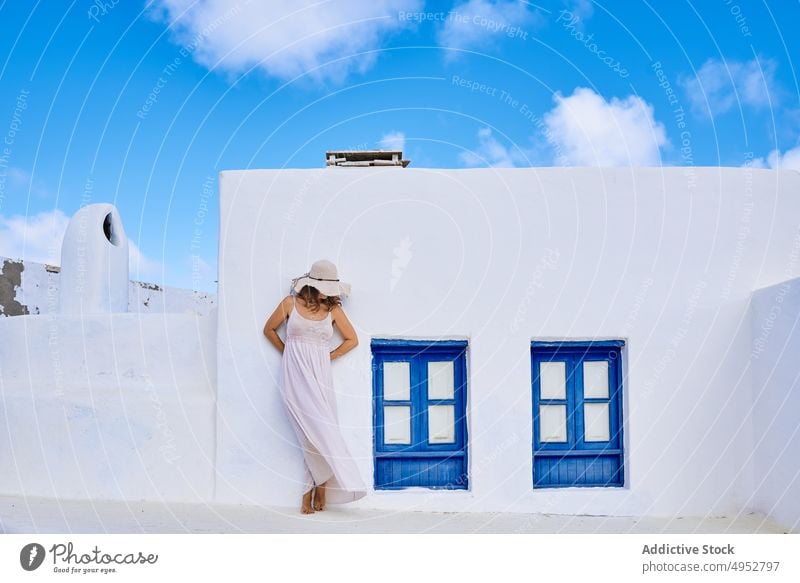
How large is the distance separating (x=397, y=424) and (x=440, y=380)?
0.48 metres

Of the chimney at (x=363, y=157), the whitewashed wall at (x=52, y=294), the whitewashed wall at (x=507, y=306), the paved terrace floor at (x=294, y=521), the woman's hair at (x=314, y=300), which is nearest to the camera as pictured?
the paved terrace floor at (x=294, y=521)

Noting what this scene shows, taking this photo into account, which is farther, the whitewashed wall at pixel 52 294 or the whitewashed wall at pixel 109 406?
the whitewashed wall at pixel 52 294

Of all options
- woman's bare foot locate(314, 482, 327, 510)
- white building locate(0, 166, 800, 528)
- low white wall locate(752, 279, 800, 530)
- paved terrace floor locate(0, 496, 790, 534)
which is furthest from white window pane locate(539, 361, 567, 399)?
woman's bare foot locate(314, 482, 327, 510)

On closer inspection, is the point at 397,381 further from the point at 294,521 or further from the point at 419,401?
the point at 294,521

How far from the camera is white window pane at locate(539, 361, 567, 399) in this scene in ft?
20.3

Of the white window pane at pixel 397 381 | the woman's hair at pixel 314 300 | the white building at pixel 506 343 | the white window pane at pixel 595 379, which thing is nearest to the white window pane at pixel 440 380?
the white building at pixel 506 343

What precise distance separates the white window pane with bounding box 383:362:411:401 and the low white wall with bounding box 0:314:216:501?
138cm

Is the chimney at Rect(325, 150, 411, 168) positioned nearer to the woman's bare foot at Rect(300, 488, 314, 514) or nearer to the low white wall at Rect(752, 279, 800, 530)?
the woman's bare foot at Rect(300, 488, 314, 514)

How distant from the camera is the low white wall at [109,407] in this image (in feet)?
20.2

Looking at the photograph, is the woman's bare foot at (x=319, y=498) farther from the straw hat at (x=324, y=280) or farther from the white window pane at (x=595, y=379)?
the white window pane at (x=595, y=379)

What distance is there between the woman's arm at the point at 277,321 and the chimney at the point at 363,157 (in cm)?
164

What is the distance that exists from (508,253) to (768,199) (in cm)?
212

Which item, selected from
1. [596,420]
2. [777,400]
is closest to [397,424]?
[596,420]

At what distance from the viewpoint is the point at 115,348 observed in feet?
21.8
